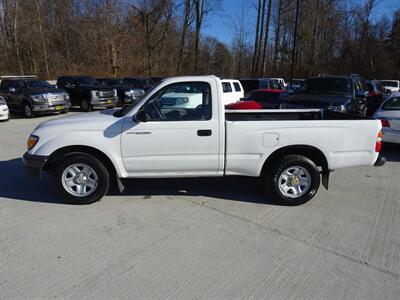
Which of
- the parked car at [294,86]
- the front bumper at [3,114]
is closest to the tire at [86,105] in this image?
the front bumper at [3,114]

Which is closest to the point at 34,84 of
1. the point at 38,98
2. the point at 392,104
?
the point at 38,98

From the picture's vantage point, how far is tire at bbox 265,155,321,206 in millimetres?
4332

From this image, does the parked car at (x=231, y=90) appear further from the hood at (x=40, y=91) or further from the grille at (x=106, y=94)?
the hood at (x=40, y=91)

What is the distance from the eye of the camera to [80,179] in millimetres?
4367

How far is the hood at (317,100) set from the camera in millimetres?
9062

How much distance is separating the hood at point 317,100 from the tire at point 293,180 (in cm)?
531

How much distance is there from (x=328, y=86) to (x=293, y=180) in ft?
22.9

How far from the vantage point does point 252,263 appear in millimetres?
3068

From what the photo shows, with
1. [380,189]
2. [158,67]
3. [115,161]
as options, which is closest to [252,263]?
[115,161]

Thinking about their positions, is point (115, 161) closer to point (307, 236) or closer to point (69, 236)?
point (69, 236)

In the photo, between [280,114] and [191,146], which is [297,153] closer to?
[280,114]

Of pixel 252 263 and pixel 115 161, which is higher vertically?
pixel 115 161

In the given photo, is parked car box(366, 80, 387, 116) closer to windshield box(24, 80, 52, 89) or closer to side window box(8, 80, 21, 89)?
windshield box(24, 80, 52, 89)

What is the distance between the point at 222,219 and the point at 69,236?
1.85 m
